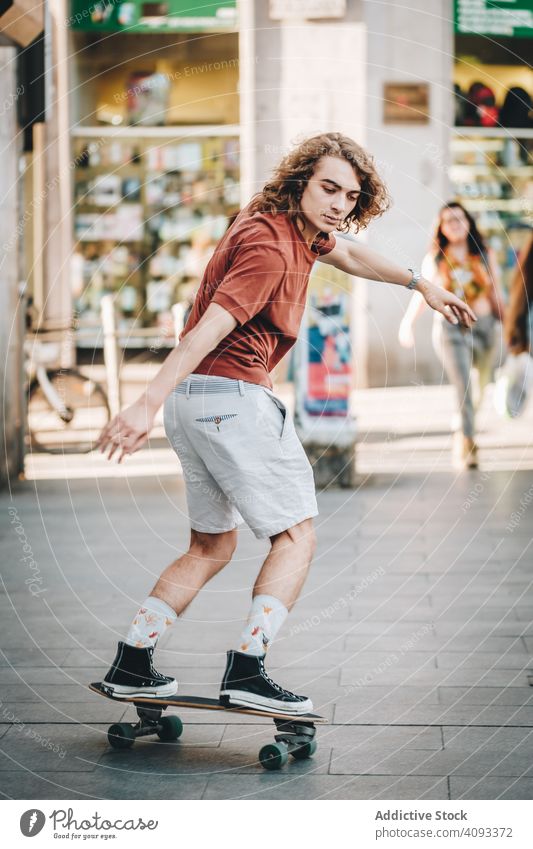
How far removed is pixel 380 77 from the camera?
14.9 meters

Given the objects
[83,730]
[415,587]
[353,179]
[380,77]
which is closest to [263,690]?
[83,730]

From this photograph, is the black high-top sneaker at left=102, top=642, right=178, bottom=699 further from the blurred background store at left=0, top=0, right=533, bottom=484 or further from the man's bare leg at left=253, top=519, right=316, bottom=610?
the blurred background store at left=0, top=0, right=533, bottom=484

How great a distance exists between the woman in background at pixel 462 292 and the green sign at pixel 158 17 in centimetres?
661

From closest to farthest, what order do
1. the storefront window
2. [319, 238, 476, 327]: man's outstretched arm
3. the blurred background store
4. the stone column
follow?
[319, 238, 476, 327]: man's outstretched arm → the stone column → the blurred background store → the storefront window

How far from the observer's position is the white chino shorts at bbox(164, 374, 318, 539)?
4.21 meters

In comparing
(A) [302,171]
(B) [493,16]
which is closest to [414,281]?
(A) [302,171]

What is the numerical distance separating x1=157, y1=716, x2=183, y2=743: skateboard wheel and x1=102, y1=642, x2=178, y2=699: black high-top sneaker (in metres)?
0.09

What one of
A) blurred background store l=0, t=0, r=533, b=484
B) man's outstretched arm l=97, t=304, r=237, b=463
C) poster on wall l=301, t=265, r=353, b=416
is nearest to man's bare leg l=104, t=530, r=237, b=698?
man's outstretched arm l=97, t=304, r=237, b=463

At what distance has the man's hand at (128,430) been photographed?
3.67 m

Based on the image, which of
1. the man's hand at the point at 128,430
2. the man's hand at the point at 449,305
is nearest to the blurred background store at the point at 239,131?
the man's hand at the point at 449,305

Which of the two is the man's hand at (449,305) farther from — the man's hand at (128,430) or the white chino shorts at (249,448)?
the man's hand at (128,430)

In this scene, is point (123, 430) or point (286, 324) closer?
point (123, 430)

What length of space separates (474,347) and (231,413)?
20.0 ft

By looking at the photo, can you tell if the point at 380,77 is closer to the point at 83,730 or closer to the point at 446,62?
the point at 446,62
